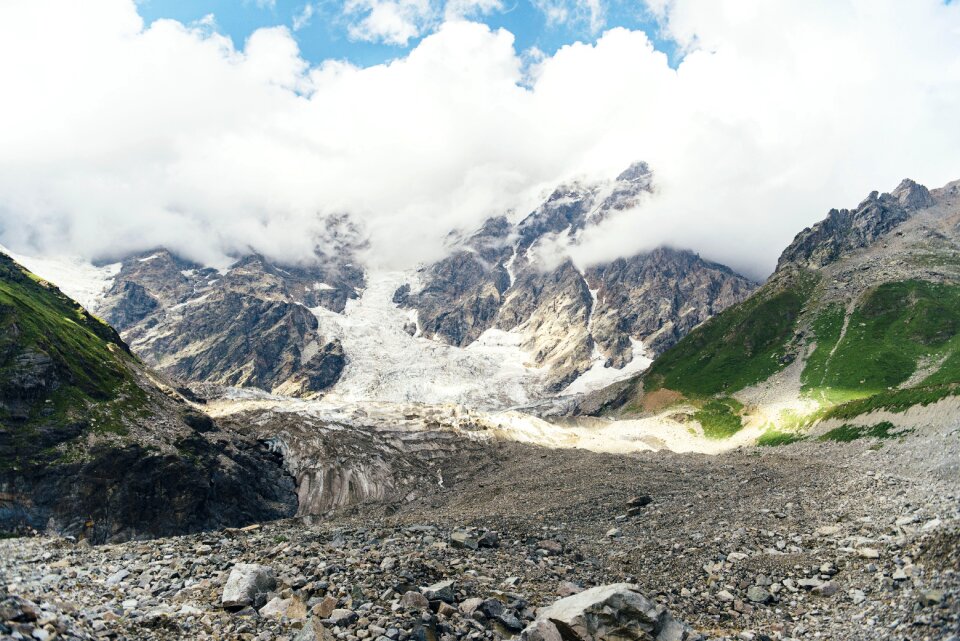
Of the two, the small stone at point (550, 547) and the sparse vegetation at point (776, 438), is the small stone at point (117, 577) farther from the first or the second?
the sparse vegetation at point (776, 438)

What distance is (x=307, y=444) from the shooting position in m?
124

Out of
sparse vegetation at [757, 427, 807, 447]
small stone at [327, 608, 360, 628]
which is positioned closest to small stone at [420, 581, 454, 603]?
small stone at [327, 608, 360, 628]

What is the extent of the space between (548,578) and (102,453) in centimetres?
8744

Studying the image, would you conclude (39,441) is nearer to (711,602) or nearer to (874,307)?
(711,602)

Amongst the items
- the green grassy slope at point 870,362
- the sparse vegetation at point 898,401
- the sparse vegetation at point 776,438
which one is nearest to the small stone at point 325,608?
the sparse vegetation at point 898,401

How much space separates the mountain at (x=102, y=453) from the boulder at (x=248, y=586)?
253 feet

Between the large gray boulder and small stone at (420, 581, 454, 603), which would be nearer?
the large gray boulder

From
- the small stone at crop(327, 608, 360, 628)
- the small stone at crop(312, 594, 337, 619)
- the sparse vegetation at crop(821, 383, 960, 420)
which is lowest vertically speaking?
the sparse vegetation at crop(821, 383, 960, 420)

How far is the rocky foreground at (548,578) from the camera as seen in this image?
55.4ft

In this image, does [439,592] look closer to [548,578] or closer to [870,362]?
[548,578]

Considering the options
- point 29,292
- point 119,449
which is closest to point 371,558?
point 119,449

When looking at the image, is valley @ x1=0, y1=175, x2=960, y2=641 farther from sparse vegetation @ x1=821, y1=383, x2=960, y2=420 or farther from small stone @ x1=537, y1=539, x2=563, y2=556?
sparse vegetation @ x1=821, y1=383, x2=960, y2=420

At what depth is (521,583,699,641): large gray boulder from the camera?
58.4 feet

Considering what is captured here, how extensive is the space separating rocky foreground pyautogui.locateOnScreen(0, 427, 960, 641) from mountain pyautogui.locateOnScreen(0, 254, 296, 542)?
187ft
